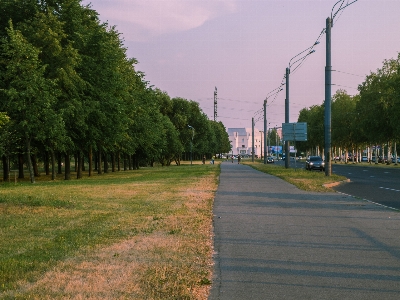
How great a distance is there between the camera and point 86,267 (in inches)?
312

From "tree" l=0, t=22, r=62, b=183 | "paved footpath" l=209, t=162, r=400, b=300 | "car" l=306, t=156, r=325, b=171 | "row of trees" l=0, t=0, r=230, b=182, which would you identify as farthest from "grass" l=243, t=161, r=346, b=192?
"car" l=306, t=156, r=325, b=171

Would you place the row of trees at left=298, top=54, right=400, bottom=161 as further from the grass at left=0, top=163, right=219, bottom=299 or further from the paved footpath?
the grass at left=0, top=163, right=219, bottom=299

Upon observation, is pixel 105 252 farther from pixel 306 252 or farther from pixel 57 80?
pixel 57 80

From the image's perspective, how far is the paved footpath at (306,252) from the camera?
6.93 metres

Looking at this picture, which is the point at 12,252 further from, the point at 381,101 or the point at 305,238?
the point at 381,101

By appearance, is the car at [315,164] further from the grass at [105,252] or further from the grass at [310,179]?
the grass at [105,252]

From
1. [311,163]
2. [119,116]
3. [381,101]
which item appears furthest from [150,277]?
[381,101]

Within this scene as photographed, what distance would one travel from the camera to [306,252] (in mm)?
9531

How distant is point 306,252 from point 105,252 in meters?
3.36

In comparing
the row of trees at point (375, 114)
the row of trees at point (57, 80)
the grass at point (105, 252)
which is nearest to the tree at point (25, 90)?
the row of trees at point (57, 80)

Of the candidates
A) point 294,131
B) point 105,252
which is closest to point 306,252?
point 105,252

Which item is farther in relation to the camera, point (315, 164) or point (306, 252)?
point (315, 164)

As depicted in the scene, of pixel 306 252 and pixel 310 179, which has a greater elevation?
pixel 310 179

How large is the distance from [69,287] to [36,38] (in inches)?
1222
